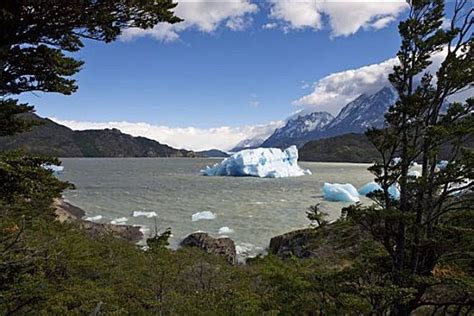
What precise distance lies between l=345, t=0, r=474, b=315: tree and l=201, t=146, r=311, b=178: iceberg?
59.9 meters

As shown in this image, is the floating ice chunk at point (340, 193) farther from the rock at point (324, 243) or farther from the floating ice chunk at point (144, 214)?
the rock at point (324, 243)

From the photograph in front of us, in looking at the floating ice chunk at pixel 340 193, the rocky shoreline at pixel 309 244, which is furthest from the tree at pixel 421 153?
the floating ice chunk at pixel 340 193

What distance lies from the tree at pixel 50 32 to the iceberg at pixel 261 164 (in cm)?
6039

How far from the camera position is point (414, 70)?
244 inches

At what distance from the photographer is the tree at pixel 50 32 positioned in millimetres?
4820

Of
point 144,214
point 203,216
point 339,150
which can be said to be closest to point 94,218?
point 144,214

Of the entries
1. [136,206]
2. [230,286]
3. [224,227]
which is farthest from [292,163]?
[230,286]

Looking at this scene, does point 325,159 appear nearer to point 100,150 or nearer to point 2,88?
point 100,150

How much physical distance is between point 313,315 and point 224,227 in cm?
1976

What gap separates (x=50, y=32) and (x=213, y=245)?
666 inches

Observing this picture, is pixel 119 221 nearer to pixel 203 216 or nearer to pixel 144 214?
pixel 144 214

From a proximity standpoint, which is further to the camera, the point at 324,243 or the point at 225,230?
the point at 225,230

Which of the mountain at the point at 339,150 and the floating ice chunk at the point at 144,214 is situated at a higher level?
the mountain at the point at 339,150

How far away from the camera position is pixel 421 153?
20.4 feet
